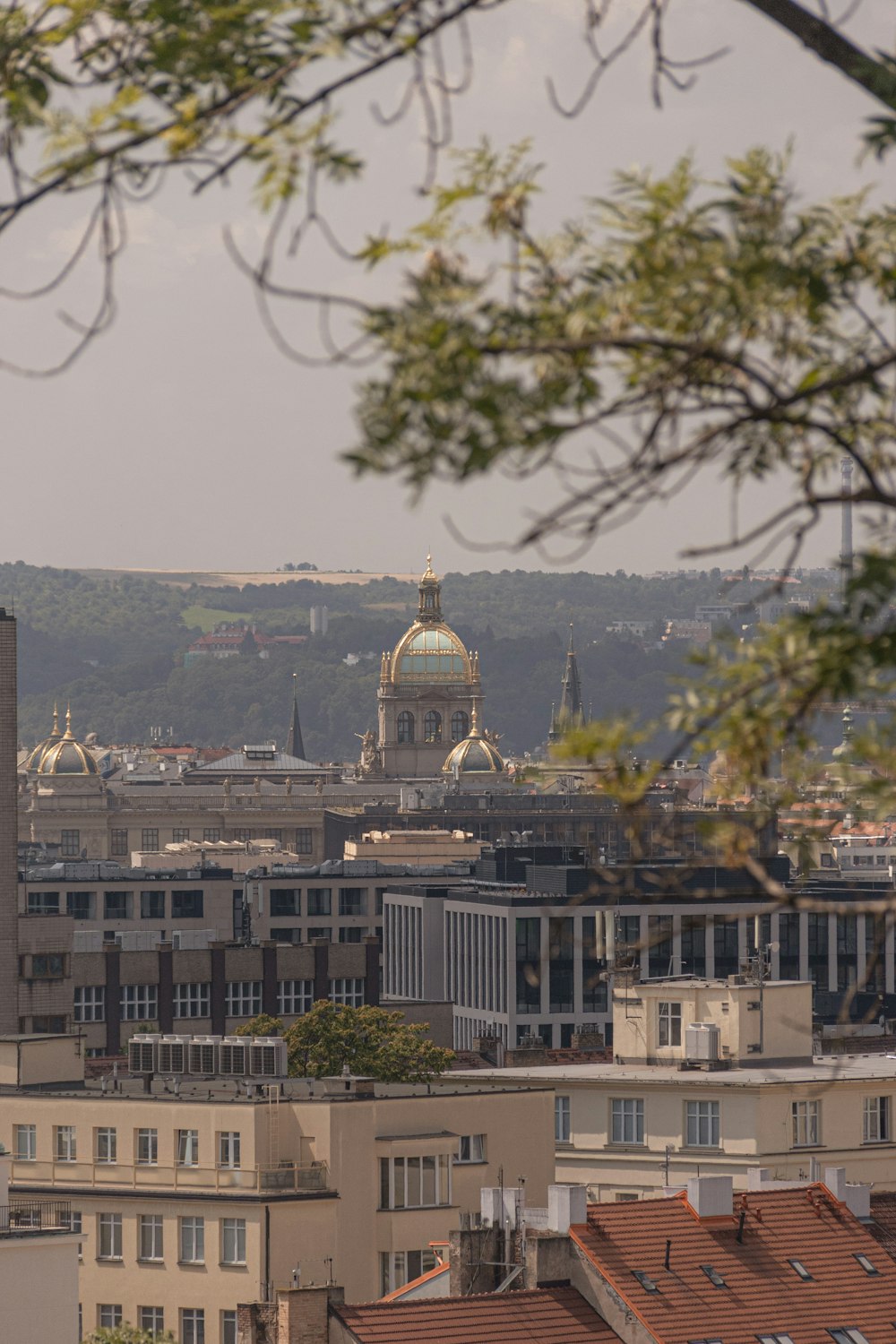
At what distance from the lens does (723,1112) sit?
7244cm

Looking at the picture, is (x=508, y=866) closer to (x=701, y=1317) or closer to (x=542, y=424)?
(x=701, y=1317)

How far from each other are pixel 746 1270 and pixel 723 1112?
22780 millimetres

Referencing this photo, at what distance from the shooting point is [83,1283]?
56.2 metres

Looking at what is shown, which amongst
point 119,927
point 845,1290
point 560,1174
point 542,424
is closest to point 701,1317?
point 845,1290

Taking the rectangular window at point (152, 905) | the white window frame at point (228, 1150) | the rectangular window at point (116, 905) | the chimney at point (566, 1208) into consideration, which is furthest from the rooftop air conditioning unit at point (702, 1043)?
the rectangular window at point (152, 905)

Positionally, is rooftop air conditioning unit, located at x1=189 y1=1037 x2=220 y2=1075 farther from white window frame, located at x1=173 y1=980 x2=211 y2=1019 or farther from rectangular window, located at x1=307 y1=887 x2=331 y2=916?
rectangular window, located at x1=307 y1=887 x2=331 y2=916

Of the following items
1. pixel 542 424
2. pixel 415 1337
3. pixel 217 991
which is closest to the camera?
pixel 542 424

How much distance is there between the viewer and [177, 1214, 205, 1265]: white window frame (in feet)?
184

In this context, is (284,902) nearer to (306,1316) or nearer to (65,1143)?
(65,1143)

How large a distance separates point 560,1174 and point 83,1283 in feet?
60.6

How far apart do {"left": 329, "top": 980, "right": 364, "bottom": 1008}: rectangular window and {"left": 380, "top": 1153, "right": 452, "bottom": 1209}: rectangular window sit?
59222 mm

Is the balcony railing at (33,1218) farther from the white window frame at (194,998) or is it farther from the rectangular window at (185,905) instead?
the rectangular window at (185,905)

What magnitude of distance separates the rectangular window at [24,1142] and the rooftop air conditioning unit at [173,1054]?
35.0 ft

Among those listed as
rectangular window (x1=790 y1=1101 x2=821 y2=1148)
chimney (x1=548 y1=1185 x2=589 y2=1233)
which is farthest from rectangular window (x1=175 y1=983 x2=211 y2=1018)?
chimney (x1=548 y1=1185 x2=589 y2=1233)
